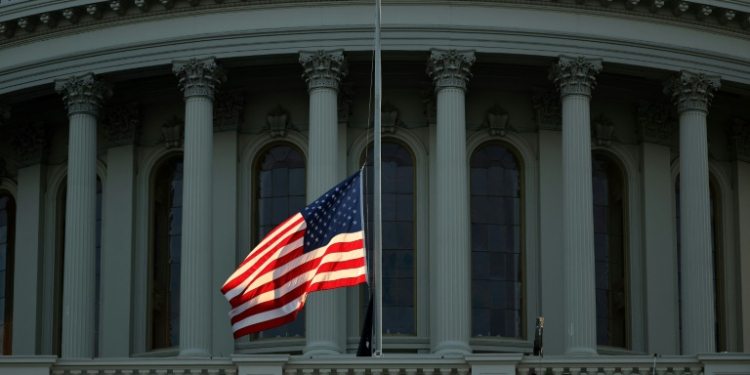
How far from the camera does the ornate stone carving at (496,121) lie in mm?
50844

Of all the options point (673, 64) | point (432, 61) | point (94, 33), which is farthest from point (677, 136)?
point (94, 33)

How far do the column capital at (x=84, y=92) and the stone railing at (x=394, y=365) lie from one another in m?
11.0

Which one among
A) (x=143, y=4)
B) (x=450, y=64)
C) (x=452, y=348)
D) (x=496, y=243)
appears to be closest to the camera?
(x=452, y=348)

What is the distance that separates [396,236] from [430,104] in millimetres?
3196

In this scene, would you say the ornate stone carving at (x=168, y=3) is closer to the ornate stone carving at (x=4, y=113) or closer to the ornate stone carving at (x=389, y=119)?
the ornate stone carving at (x=4, y=113)

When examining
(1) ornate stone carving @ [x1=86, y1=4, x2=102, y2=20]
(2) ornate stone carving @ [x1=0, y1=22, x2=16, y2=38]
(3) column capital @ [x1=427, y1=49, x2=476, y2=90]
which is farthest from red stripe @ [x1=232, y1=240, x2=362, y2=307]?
(2) ornate stone carving @ [x1=0, y1=22, x2=16, y2=38]

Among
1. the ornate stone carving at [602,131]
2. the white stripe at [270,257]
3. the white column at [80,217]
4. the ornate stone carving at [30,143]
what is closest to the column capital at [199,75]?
the white column at [80,217]

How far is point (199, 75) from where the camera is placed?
48.6 meters

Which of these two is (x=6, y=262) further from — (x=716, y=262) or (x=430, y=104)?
(x=716, y=262)

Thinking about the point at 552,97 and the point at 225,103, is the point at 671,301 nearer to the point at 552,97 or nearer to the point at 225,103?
the point at 552,97

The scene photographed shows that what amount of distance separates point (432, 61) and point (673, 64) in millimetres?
5604

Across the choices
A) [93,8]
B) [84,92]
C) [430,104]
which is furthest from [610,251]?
[93,8]

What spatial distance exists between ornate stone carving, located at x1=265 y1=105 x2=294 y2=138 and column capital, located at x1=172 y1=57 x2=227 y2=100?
251 cm

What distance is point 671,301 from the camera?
50.4 metres
